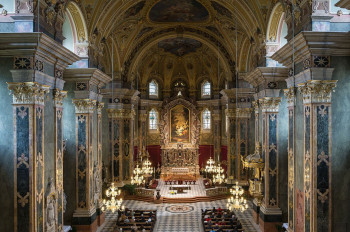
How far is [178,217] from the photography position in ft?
66.3

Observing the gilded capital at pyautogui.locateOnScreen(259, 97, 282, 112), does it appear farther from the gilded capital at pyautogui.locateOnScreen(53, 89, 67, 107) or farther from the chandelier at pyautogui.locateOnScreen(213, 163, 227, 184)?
the gilded capital at pyautogui.locateOnScreen(53, 89, 67, 107)

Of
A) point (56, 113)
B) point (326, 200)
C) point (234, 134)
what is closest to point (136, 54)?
point (234, 134)

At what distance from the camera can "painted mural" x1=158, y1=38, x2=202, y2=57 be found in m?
28.0

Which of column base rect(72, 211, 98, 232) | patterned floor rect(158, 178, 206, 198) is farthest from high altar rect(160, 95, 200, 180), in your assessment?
column base rect(72, 211, 98, 232)

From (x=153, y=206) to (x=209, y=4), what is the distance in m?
14.2

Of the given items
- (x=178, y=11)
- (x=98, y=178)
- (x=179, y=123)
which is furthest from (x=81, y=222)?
(x=179, y=123)

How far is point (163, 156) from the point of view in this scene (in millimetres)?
32188

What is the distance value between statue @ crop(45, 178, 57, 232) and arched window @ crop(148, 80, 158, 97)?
22.9 metres

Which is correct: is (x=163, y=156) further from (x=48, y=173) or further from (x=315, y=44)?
(x=315, y=44)

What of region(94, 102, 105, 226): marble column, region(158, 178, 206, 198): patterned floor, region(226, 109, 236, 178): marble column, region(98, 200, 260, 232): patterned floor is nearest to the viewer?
region(94, 102, 105, 226): marble column

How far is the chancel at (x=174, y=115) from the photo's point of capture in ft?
31.1

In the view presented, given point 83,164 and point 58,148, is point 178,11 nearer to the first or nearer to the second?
point 83,164

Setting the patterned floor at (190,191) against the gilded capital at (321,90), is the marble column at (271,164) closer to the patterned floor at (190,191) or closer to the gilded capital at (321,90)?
the gilded capital at (321,90)

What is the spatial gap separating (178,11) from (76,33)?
8805 mm
